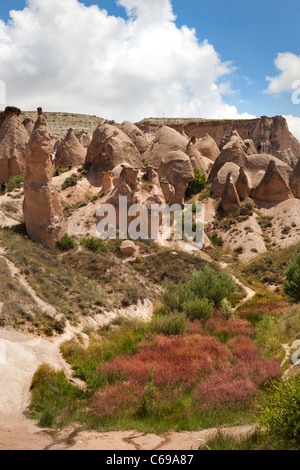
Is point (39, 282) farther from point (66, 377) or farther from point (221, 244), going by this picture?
point (221, 244)

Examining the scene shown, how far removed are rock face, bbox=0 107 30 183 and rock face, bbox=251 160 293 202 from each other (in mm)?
21203

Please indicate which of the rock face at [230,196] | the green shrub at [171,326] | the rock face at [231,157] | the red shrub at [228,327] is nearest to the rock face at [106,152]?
the rock face at [230,196]

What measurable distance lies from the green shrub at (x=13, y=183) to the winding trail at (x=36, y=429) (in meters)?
19.6

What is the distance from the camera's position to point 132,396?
25.8 ft

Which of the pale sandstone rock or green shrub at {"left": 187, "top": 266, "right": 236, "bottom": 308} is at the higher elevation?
the pale sandstone rock

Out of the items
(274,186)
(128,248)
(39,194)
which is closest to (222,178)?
(274,186)

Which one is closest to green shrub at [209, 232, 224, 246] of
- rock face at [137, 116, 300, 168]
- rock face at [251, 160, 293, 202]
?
rock face at [251, 160, 293, 202]

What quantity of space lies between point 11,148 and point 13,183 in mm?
3306

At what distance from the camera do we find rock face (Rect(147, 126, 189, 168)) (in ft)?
128

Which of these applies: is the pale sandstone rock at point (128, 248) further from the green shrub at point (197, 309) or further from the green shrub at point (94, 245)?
the green shrub at point (197, 309)

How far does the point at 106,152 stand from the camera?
109 feet

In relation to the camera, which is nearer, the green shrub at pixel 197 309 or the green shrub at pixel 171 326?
the green shrub at pixel 171 326

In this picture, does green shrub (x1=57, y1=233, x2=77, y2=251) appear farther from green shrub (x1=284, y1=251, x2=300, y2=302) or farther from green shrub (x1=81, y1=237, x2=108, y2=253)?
green shrub (x1=284, y1=251, x2=300, y2=302)

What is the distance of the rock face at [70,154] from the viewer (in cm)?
3825
